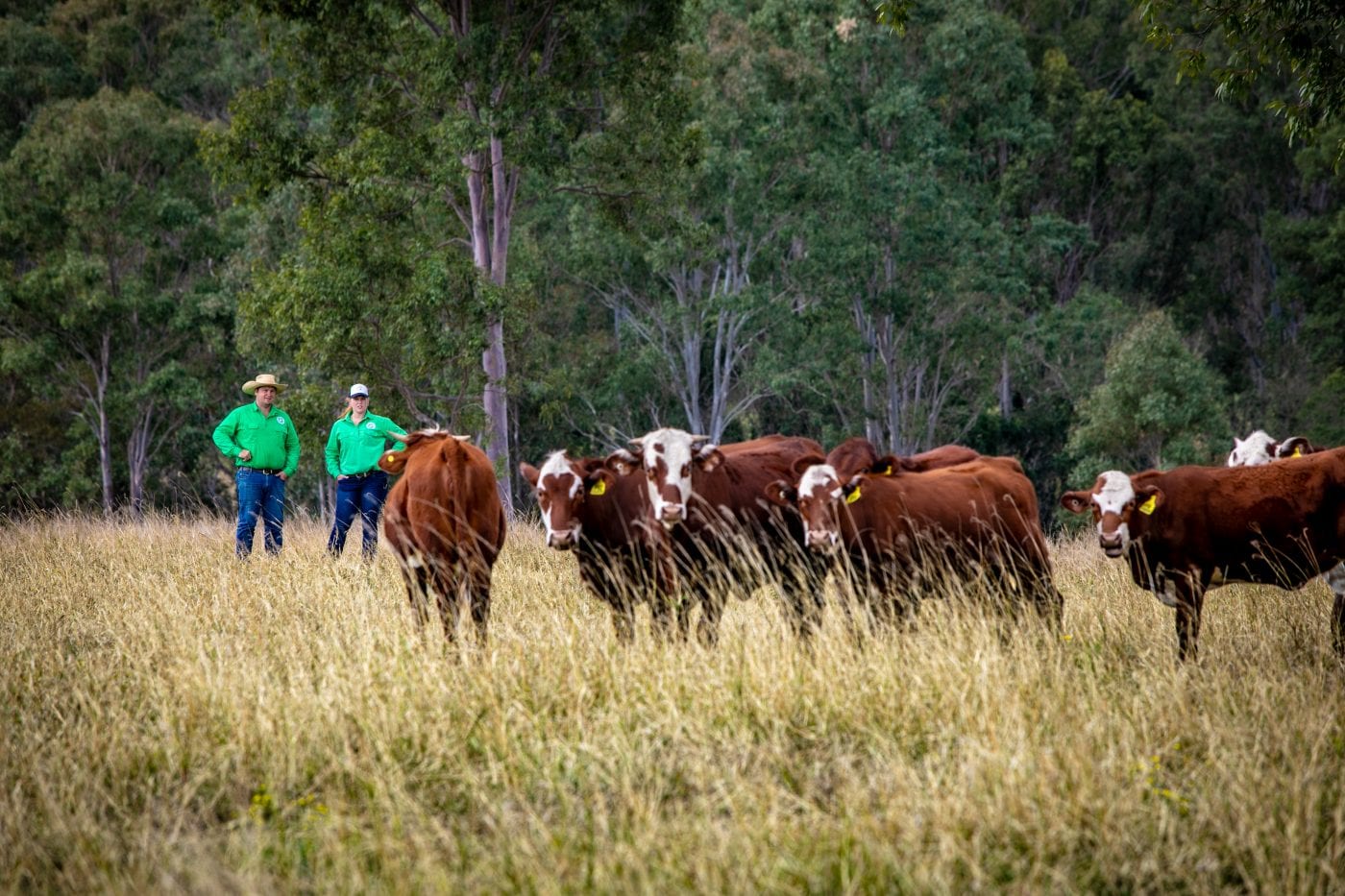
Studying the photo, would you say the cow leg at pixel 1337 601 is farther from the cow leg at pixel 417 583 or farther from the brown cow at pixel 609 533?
the cow leg at pixel 417 583

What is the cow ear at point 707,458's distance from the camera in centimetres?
910

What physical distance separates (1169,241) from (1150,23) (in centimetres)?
3830

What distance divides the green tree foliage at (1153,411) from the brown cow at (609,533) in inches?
1088

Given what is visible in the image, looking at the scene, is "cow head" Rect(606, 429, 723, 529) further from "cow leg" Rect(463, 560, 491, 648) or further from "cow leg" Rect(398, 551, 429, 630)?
"cow leg" Rect(398, 551, 429, 630)

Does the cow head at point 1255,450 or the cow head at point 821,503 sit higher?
the cow head at point 821,503

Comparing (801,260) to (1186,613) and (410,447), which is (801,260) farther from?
(1186,613)

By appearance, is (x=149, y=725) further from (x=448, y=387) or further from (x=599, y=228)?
(x=599, y=228)

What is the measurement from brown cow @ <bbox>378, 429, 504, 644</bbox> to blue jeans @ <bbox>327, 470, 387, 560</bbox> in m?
3.77

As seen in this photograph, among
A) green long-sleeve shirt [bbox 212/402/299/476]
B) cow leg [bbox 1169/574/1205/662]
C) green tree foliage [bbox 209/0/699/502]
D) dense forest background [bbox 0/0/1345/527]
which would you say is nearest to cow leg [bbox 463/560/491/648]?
cow leg [bbox 1169/574/1205/662]

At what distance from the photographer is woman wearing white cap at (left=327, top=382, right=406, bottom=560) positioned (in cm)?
1295

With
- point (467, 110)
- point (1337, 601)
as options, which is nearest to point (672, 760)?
point (1337, 601)

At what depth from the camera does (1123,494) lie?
870cm

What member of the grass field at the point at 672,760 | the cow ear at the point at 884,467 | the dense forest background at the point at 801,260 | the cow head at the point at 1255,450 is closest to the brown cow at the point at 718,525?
the grass field at the point at 672,760

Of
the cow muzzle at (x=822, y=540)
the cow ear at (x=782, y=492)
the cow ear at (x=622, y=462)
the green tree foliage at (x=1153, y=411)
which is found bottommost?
the green tree foliage at (x=1153, y=411)
